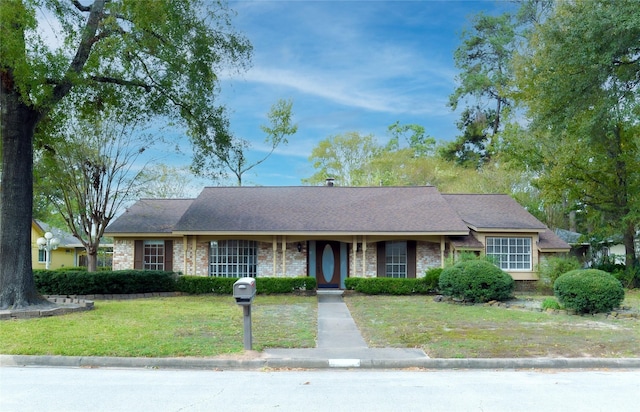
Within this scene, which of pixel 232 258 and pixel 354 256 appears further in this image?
pixel 232 258

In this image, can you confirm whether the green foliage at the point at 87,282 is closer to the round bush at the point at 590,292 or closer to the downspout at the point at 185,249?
the downspout at the point at 185,249

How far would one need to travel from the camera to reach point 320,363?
866 cm

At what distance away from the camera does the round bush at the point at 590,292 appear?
14.5m

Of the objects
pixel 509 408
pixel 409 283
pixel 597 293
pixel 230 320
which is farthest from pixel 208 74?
pixel 509 408

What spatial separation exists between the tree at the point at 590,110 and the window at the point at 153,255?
56.7ft

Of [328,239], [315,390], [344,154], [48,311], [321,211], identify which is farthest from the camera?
[344,154]

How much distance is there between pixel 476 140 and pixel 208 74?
33.4 metres

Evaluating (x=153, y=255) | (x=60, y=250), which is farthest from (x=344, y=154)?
(x=60, y=250)

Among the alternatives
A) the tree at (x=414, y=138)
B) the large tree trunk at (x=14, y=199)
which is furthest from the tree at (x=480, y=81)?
the large tree trunk at (x=14, y=199)

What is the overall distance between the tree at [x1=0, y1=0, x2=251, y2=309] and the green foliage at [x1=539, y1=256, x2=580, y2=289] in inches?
568

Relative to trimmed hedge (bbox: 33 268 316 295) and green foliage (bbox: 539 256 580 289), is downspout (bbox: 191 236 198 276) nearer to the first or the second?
trimmed hedge (bbox: 33 268 316 295)

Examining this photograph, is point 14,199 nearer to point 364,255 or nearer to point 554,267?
point 364,255

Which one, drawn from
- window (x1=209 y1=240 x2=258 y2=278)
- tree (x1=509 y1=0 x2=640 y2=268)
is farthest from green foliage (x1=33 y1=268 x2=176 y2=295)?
tree (x1=509 y1=0 x2=640 y2=268)

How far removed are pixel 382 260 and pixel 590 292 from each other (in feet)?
33.4
